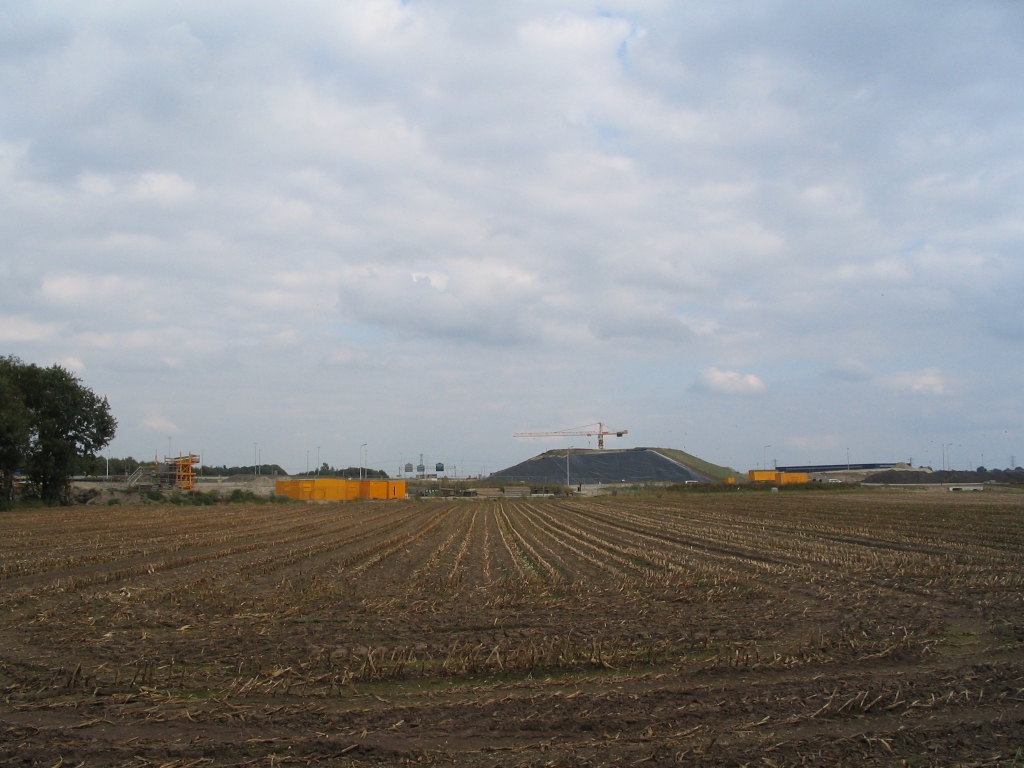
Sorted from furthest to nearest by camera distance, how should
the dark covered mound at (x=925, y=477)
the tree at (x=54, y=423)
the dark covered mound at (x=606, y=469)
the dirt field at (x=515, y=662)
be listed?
the dark covered mound at (x=606, y=469), the dark covered mound at (x=925, y=477), the tree at (x=54, y=423), the dirt field at (x=515, y=662)

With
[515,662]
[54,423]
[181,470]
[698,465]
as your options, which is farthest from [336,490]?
[698,465]

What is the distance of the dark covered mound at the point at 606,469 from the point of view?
164 meters

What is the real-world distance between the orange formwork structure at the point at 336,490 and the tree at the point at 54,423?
20583 millimetres

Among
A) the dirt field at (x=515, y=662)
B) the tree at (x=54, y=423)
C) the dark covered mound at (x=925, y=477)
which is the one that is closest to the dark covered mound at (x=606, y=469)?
the dark covered mound at (x=925, y=477)

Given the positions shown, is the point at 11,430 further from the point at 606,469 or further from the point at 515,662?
the point at 606,469

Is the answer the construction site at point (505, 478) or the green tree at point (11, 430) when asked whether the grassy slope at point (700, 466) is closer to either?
the construction site at point (505, 478)

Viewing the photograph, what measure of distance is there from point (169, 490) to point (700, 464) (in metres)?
150

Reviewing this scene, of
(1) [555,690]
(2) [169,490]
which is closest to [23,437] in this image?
(2) [169,490]

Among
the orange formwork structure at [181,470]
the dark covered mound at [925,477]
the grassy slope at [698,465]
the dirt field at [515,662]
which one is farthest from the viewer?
the grassy slope at [698,465]

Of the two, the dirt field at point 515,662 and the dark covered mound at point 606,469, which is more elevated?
the dirt field at point 515,662

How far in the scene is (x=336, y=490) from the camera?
78750 mm

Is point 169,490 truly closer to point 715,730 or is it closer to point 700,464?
point 715,730

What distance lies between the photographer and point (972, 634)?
10.6 metres

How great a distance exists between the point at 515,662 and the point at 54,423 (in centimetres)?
5669
